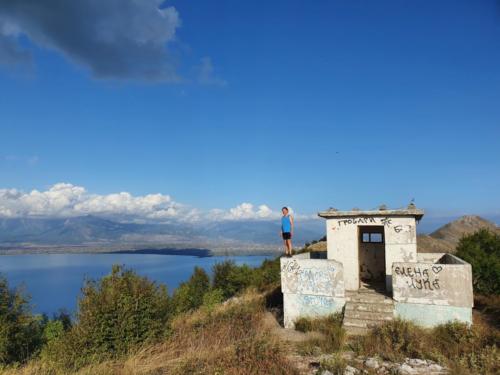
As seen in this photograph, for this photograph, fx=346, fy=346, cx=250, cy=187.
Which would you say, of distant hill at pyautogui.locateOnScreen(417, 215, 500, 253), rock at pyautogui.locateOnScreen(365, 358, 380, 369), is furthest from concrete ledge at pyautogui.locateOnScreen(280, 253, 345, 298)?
distant hill at pyautogui.locateOnScreen(417, 215, 500, 253)

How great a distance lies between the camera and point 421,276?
10594 millimetres

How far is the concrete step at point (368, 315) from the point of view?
10484 mm

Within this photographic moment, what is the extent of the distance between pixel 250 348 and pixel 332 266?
4.59 metres

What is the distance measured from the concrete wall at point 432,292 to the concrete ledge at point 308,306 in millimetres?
1887

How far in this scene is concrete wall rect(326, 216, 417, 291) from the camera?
11.9 meters

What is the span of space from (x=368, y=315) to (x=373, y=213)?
3525 millimetres

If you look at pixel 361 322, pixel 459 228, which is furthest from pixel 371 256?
Answer: pixel 459 228

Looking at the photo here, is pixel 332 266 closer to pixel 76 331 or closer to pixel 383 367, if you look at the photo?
pixel 383 367

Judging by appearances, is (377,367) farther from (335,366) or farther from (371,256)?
(371,256)

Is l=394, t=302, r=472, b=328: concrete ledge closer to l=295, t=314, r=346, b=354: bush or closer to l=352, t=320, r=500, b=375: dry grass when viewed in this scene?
l=352, t=320, r=500, b=375: dry grass

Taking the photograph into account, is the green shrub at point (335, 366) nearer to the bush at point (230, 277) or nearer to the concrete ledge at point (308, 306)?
the concrete ledge at point (308, 306)

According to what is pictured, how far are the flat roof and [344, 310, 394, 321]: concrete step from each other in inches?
133

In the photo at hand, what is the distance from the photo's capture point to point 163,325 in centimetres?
1066

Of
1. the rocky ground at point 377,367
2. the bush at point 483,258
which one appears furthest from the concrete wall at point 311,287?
the bush at point 483,258
